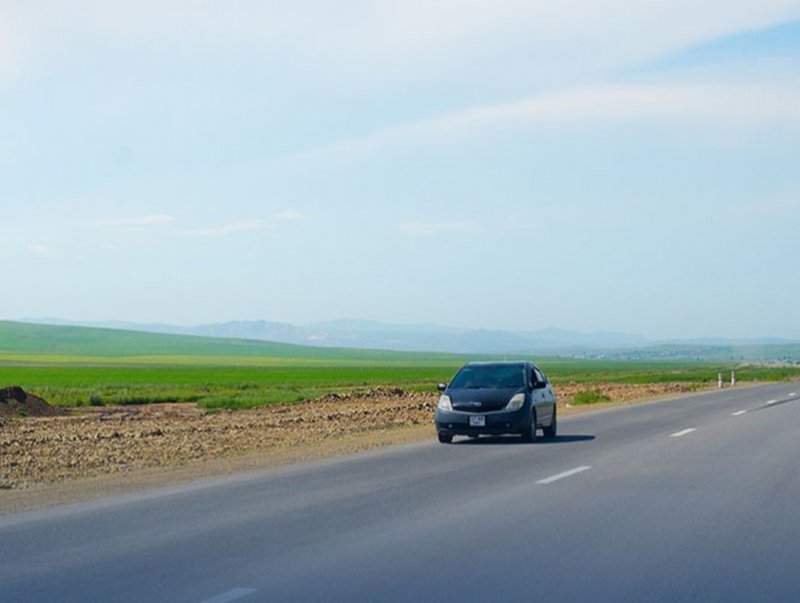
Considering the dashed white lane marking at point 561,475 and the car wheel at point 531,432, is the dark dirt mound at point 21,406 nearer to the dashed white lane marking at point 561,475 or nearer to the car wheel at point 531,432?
the car wheel at point 531,432

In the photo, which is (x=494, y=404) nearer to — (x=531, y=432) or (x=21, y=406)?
(x=531, y=432)

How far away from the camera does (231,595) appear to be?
27.9 ft

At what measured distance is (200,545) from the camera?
10820 millimetres

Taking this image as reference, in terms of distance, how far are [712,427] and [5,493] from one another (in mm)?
16821

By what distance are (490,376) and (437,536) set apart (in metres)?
13.1

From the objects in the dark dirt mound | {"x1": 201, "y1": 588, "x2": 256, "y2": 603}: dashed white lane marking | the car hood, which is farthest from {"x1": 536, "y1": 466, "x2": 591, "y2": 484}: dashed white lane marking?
the dark dirt mound

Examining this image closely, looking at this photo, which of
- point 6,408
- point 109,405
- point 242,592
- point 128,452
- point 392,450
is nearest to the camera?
point 242,592

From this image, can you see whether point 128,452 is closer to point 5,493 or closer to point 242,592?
point 5,493

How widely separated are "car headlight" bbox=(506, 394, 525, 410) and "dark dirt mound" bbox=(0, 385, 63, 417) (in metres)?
22.2

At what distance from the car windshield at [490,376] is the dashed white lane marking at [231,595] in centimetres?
1521

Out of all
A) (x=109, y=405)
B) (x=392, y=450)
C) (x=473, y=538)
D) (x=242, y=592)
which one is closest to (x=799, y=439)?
(x=392, y=450)

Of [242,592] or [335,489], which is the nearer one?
[242,592]

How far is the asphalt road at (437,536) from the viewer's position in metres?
8.81

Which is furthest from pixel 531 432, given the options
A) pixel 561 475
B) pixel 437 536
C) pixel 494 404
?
pixel 437 536
